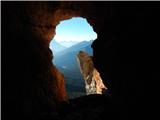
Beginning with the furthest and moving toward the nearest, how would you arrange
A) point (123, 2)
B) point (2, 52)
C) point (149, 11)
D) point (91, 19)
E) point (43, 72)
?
point (91, 19) → point (43, 72) → point (2, 52) → point (123, 2) → point (149, 11)

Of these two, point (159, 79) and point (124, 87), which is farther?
point (124, 87)

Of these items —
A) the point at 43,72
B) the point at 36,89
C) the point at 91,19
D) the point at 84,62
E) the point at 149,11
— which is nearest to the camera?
the point at 149,11

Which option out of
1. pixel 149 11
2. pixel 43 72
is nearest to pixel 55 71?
pixel 43 72

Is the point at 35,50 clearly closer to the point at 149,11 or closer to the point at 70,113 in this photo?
the point at 70,113

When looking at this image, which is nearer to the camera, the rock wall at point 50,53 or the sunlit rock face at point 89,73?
the rock wall at point 50,53

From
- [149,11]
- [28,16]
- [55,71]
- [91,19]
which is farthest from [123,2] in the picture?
[55,71]

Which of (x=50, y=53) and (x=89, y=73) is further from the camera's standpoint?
(x=89, y=73)

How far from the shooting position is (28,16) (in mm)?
17516

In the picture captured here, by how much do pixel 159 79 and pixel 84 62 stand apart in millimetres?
37630

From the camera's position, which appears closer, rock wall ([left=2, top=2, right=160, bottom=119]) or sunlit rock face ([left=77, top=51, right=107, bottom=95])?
rock wall ([left=2, top=2, right=160, bottom=119])

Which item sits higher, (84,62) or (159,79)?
(84,62)

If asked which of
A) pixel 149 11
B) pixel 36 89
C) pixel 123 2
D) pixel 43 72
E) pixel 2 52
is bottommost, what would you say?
pixel 36 89

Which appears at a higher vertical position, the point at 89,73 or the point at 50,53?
the point at 50,53

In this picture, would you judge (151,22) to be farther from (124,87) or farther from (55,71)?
(55,71)
